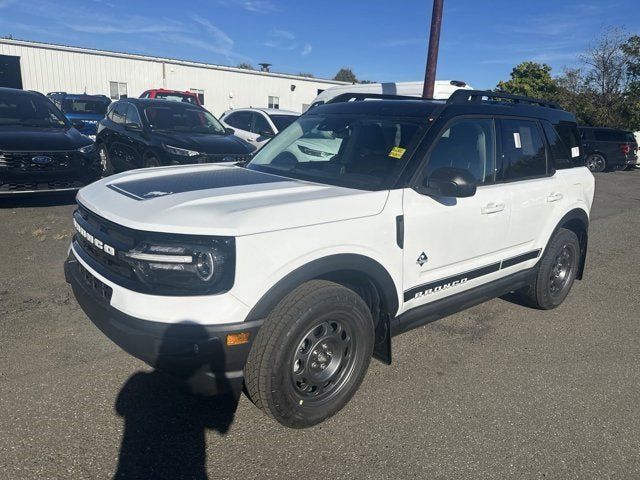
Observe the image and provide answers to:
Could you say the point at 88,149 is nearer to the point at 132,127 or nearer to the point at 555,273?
the point at 132,127

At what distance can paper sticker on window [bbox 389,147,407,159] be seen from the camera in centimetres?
319

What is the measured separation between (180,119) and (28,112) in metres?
2.42

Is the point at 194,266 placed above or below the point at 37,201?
above

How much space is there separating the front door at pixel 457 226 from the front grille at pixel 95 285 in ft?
5.49

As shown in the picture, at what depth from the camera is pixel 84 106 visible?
54.6 ft

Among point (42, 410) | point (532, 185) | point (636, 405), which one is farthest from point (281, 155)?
point (636, 405)

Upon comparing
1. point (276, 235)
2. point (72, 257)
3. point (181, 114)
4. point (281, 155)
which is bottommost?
point (72, 257)

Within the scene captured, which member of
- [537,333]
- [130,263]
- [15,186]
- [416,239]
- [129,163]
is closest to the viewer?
[130,263]

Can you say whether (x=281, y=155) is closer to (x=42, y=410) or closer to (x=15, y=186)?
(x=42, y=410)

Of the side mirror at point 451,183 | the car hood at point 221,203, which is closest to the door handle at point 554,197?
the side mirror at point 451,183

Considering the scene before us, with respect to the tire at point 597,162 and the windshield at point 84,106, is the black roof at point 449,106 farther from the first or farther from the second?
the tire at point 597,162

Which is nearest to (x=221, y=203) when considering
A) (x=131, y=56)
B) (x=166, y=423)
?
(x=166, y=423)

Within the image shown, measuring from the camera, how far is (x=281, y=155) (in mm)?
3955

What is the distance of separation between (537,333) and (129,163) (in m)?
7.38
